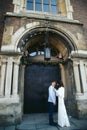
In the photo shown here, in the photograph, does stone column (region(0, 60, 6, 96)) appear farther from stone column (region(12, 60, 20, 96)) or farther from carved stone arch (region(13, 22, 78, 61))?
carved stone arch (region(13, 22, 78, 61))

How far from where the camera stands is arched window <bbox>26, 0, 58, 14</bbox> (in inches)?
295

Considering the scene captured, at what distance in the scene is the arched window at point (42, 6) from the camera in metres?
7.50

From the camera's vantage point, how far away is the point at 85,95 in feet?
18.2

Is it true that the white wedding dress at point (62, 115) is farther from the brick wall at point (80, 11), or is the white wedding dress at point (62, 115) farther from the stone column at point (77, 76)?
the brick wall at point (80, 11)

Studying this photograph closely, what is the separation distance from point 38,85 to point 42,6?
14.7 feet

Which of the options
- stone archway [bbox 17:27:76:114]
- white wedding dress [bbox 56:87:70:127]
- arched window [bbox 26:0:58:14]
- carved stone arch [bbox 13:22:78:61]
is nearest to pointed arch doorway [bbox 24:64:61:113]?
stone archway [bbox 17:27:76:114]

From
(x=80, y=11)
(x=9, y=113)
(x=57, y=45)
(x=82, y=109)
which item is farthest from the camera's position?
(x=80, y=11)

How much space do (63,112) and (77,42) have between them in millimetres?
3399

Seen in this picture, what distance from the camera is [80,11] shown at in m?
7.78

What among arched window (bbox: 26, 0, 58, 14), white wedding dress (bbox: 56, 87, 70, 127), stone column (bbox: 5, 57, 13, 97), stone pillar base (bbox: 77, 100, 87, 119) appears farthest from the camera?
arched window (bbox: 26, 0, 58, 14)

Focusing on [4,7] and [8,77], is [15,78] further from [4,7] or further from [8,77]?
[4,7]

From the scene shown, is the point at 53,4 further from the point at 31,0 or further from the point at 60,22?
the point at 60,22

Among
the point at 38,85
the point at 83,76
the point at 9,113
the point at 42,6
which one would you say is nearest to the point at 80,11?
the point at 42,6

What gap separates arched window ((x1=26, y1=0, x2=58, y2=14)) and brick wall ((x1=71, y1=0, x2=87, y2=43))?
3.71 feet
